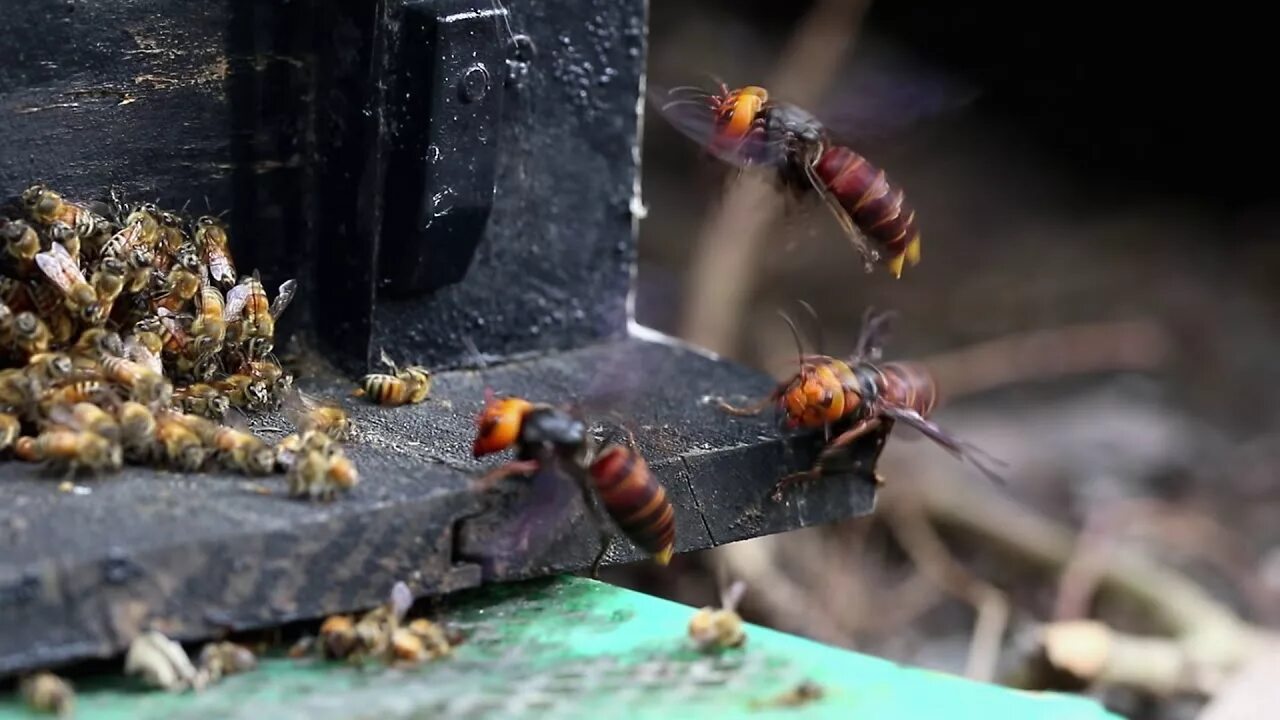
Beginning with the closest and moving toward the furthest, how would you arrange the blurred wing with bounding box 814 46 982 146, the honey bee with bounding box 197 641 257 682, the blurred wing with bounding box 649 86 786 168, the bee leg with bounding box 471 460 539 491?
the honey bee with bounding box 197 641 257 682 → the bee leg with bounding box 471 460 539 491 → the blurred wing with bounding box 649 86 786 168 → the blurred wing with bounding box 814 46 982 146

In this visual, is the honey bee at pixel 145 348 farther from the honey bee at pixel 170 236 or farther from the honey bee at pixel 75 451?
the honey bee at pixel 75 451

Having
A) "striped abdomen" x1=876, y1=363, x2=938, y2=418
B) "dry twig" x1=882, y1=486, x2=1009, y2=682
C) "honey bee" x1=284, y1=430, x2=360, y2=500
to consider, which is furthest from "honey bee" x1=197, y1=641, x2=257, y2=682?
"dry twig" x1=882, y1=486, x2=1009, y2=682

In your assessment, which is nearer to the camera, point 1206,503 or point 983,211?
point 1206,503

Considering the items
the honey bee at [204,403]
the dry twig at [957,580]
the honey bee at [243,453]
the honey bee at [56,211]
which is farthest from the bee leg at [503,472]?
the dry twig at [957,580]

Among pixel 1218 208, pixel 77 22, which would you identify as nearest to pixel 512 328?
pixel 77 22

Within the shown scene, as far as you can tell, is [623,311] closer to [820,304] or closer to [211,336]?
[211,336]

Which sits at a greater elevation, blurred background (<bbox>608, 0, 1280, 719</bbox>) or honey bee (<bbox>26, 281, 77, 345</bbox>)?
honey bee (<bbox>26, 281, 77, 345</bbox>)

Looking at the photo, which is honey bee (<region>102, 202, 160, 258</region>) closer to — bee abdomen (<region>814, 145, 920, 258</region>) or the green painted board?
the green painted board
